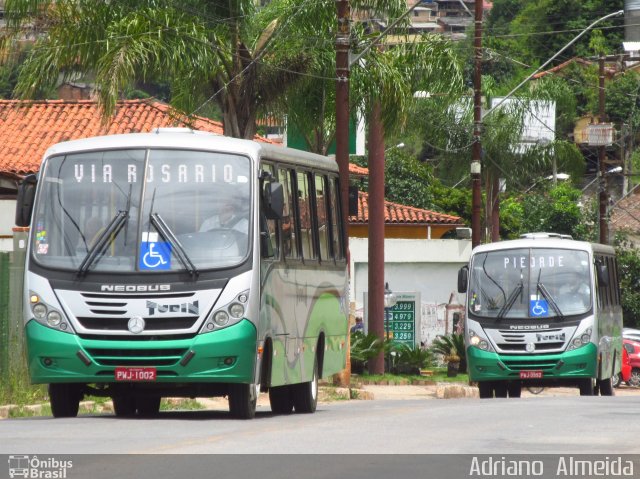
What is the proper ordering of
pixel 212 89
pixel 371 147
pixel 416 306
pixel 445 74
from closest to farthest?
1. pixel 212 89
2. pixel 445 74
3. pixel 371 147
4. pixel 416 306

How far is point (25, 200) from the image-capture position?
14.8 meters

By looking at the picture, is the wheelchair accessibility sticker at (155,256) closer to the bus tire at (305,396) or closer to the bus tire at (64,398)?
the bus tire at (64,398)

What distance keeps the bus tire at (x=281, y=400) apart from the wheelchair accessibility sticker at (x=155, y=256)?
343 centimetres

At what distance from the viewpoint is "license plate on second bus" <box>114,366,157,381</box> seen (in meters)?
14.1

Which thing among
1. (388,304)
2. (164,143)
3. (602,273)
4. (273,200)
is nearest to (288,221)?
(273,200)

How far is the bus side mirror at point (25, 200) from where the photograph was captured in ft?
48.5

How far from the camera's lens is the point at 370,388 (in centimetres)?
2925

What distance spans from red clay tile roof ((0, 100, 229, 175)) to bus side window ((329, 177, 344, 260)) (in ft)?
56.1

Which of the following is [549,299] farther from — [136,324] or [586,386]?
[136,324]

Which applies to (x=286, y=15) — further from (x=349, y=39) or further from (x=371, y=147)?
(x=371, y=147)

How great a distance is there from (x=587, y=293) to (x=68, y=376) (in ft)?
46.7

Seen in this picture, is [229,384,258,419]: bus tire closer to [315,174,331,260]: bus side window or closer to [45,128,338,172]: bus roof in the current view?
[45,128,338,172]: bus roof
